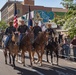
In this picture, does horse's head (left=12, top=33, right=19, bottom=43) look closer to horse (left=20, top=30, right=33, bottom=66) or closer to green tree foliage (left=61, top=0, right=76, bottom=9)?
horse (left=20, top=30, right=33, bottom=66)

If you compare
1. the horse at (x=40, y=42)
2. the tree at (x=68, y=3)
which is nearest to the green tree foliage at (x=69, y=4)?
the tree at (x=68, y=3)

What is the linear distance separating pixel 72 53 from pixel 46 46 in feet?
11.4

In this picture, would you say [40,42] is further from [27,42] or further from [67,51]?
[67,51]

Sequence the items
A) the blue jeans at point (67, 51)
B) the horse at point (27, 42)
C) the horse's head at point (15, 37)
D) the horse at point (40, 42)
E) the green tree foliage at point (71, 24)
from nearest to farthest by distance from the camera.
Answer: the horse's head at point (15, 37) < the horse at point (27, 42) < the horse at point (40, 42) < the blue jeans at point (67, 51) < the green tree foliage at point (71, 24)

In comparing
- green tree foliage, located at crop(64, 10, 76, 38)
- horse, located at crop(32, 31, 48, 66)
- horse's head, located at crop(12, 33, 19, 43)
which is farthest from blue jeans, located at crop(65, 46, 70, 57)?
horse's head, located at crop(12, 33, 19, 43)

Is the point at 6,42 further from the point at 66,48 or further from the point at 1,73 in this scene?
the point at 66,48

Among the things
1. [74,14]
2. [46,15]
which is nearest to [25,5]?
[46,15]

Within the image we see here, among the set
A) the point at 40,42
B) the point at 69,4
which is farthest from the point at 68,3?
the point at 40,42

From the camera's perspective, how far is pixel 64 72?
40.5ft

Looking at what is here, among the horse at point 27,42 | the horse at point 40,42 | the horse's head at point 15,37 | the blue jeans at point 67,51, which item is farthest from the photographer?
the blue jeans at point 67,51

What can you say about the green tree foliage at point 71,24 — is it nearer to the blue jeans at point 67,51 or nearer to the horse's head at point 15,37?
the blue jeans at point 67,51

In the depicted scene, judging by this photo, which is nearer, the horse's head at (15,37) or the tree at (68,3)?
the horse's head at (15,37)

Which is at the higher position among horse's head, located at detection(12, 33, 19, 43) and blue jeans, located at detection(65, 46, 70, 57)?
horse's head, located at detection(12, 33, 19, 43)

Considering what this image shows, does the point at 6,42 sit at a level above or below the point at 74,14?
below
